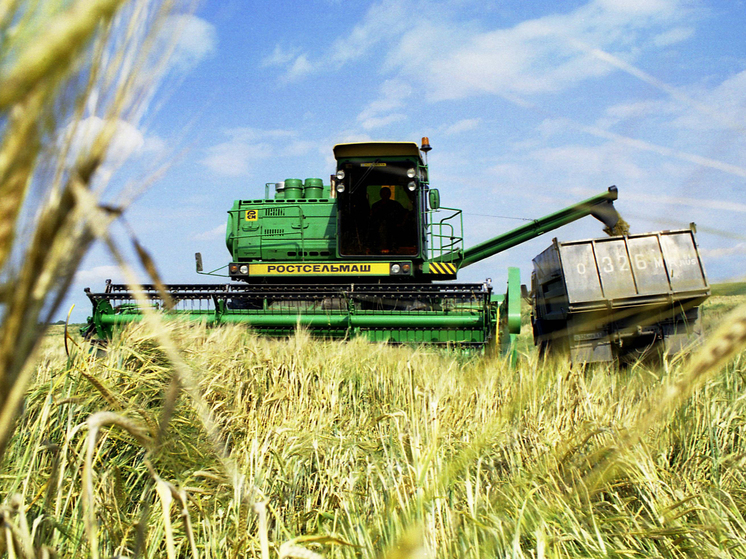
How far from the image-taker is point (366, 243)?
9172 millimetres

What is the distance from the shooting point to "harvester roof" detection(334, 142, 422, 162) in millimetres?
8844

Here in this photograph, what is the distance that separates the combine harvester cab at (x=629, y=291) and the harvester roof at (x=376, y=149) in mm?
3091

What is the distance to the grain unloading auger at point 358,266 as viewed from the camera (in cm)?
765

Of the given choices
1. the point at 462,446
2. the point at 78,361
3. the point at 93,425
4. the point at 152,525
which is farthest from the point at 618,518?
the point at 78,361

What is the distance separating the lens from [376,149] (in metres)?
8.97

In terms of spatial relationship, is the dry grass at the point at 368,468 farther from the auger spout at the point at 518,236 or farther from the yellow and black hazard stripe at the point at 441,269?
the auger spout at the point at 518,236

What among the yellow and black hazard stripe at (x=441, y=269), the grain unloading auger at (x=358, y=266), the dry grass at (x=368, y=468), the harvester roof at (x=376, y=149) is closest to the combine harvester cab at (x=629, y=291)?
the grain unloading auger at (x=358, y=266)

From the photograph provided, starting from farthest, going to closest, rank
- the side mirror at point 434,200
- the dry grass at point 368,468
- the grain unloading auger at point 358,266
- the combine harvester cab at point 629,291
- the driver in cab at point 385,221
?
1. the side mirror at point 434,200
2. the driver in cab at point 385,221
3. the grain unloading auger at point 358,266
4. the combine harvester cab at point 629,291
5. the dry grass at point 368,468

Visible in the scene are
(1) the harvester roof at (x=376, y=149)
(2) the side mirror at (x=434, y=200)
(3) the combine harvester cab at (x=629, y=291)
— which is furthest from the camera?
(2) the side mirror at (x=434, y=200)

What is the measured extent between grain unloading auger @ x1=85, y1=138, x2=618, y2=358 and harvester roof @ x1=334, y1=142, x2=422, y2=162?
0.02 metres

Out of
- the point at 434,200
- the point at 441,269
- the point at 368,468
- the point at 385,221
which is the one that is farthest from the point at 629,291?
the point at 368,468

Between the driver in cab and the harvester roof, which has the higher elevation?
the harvester roof

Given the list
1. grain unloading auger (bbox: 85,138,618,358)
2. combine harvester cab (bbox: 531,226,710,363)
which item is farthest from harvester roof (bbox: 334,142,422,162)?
combine harvester cab (bbox: 531,226,710,363)

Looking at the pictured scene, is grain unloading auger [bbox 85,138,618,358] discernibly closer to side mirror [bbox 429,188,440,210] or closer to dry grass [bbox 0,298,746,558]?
side mirror [bbox 429,188,440,210]
